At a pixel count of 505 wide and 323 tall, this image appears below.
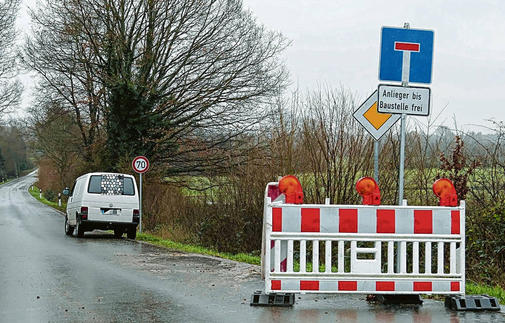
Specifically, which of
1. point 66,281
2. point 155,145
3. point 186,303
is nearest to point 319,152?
point 66,281

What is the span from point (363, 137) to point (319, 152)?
1089 mm

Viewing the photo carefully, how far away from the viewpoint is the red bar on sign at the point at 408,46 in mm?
9109

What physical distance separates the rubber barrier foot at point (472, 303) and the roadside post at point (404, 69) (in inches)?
62.1

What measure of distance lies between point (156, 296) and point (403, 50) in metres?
4.58

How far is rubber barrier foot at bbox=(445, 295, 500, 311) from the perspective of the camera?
816 cm

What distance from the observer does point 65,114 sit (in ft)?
126

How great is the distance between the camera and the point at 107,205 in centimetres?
2241

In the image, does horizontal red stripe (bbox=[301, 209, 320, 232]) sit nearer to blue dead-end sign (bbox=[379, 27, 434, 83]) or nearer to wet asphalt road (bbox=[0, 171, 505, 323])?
wet asphalt road (bbox=[0, 171, 505, 323])

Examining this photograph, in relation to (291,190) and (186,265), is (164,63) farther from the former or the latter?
(291,190)

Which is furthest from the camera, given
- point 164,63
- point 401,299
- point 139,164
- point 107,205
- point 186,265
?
point 164,63

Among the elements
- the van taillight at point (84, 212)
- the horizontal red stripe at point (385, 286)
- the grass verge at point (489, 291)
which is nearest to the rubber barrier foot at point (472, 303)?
the horizontal red stripe at point (385, 286)

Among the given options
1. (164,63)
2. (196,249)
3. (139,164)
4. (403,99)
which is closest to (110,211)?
(139,164)

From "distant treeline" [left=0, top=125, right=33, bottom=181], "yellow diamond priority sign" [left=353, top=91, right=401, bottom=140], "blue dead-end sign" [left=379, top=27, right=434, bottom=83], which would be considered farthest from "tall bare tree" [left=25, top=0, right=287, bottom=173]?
"distant treeline" [left=0, top=125, right=33, bottom=181]

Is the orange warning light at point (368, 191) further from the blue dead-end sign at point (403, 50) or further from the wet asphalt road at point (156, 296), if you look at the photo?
the blue dead-end sign at point (403, 50)
